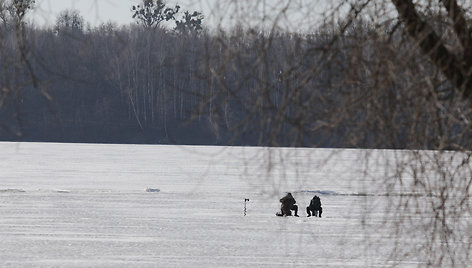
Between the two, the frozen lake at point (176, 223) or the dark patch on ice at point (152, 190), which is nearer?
the frozen lake at point (176, 223)

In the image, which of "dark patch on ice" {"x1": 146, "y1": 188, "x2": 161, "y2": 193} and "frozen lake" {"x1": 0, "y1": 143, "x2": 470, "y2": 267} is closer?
"frozen lake" {"x1": 0, "y1": 143, "x2": 470, "y2": 267}

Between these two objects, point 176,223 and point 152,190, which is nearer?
point 176,223

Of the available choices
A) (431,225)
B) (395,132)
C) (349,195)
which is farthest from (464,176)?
(349,195)

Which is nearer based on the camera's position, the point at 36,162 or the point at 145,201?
the point at 145,201

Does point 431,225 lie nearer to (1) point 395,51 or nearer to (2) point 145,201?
(1) point 395,51

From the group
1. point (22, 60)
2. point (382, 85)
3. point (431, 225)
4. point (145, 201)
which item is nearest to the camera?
point (22, 60)

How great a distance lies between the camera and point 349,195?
2827cm

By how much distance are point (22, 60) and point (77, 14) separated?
29 cm

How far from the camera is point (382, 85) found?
9.38 feet

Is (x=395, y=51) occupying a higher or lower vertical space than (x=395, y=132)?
higher

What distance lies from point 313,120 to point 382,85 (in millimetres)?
261

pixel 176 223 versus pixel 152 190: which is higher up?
pixel 152 190

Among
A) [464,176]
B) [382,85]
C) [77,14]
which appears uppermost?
[77,14]

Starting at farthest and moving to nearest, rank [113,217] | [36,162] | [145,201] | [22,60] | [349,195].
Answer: [36,162], [349,195], [145,201], [113,217], [22,60]
